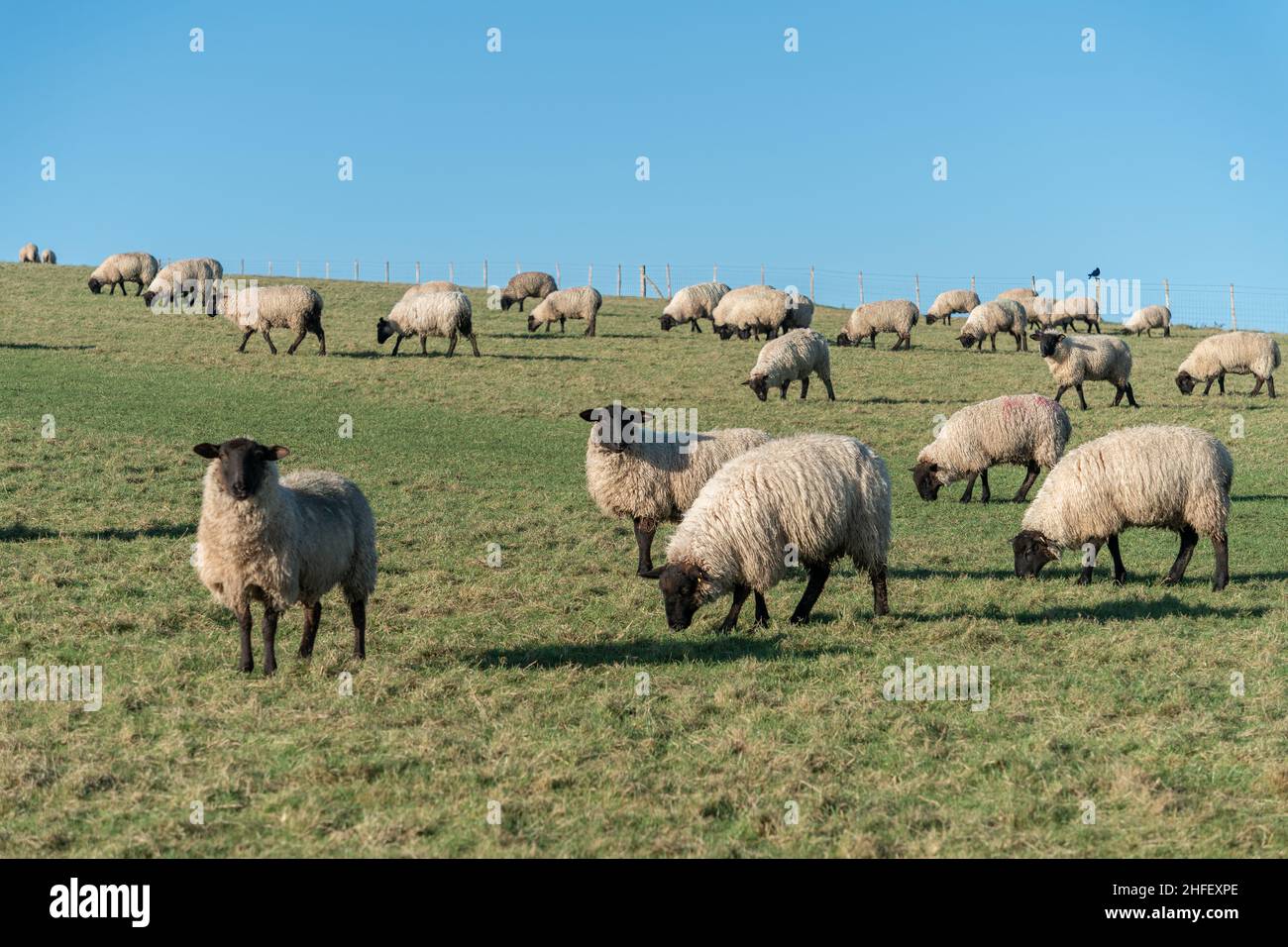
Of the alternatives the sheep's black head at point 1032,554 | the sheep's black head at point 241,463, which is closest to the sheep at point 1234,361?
the sheep's black head at point 1032,554

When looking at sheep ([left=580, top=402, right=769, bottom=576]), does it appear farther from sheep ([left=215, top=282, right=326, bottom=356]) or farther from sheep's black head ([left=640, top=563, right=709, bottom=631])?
sheep ([left=215, top=282, right=326, bottom=356])

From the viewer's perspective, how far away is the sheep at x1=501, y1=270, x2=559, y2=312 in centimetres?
4859

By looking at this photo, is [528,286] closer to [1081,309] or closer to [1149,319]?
[1081,309]

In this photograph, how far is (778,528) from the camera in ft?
34.1

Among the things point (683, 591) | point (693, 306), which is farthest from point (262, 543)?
point (693, 306)

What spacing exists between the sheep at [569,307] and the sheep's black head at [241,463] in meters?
32.3

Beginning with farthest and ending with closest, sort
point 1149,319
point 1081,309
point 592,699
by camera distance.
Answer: point 1149,319
point 1081,309
point 592,699

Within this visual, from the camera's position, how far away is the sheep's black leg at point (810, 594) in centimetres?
1057

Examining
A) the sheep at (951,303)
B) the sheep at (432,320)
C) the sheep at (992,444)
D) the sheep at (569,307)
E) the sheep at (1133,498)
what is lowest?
the sheep at (1133,498)

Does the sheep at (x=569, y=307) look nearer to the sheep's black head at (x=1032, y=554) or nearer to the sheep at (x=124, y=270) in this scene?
the sheep at (x=124, y=270)

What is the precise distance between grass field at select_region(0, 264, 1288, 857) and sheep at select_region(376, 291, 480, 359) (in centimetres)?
1437

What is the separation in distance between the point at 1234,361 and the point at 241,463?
1142 inches
